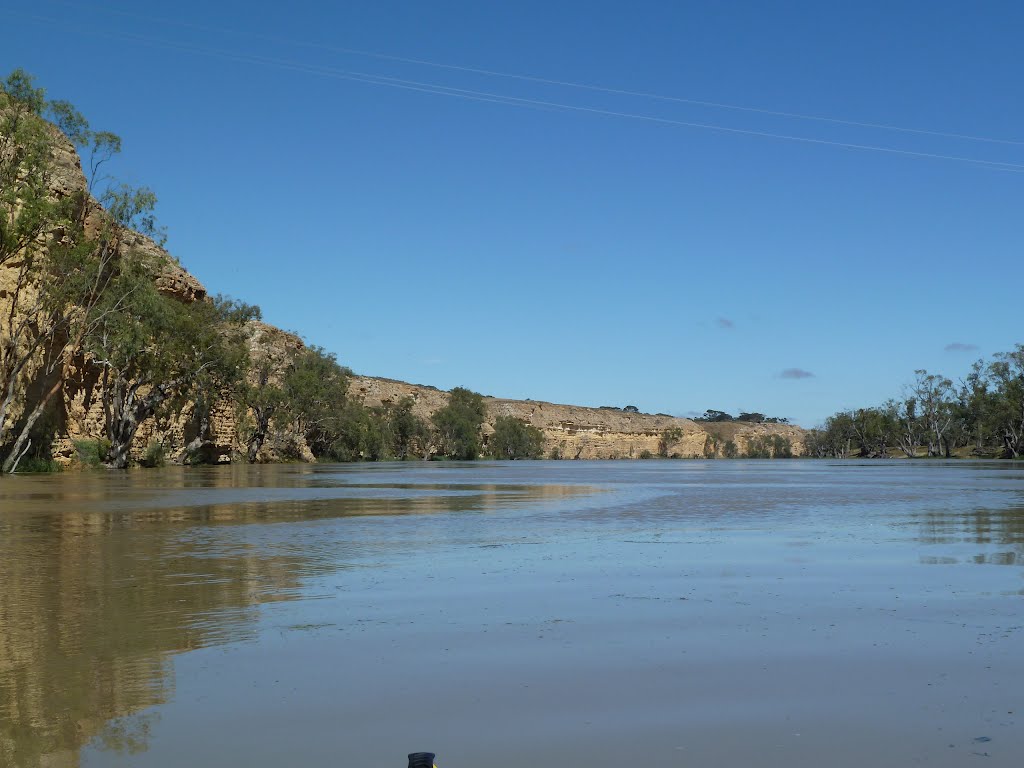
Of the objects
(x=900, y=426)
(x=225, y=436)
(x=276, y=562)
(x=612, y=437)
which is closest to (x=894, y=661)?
(x=276, y=562)

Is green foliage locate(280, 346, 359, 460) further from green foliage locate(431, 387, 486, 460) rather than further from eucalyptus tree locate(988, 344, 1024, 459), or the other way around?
eucalyptus tree locate(988, 344, 1024, 459)

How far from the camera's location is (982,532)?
1304 cm

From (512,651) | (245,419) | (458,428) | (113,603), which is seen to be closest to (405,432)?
(458,428)

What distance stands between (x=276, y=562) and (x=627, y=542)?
444 cm

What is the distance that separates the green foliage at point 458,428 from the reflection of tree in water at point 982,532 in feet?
294

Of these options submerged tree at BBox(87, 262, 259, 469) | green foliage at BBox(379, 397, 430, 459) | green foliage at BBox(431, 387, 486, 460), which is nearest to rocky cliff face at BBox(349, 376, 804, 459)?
green foliage at BBox(431, 387, 486, 460)

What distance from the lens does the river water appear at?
3.79 m

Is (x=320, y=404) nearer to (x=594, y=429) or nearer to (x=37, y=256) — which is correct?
(x=37, y=256)

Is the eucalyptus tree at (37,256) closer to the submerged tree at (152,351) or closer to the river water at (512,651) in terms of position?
the submerged tree at (152,351)

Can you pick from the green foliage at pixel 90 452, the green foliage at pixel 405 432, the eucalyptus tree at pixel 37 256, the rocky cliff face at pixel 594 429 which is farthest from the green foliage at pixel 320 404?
the rocky cliff face at pixel 594 429

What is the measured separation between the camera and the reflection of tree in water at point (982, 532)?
1005 centimetres

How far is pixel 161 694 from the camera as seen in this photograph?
14.8 feet

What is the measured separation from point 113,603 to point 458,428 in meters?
99.2

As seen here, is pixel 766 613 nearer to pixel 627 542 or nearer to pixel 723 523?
pixel 627 542
